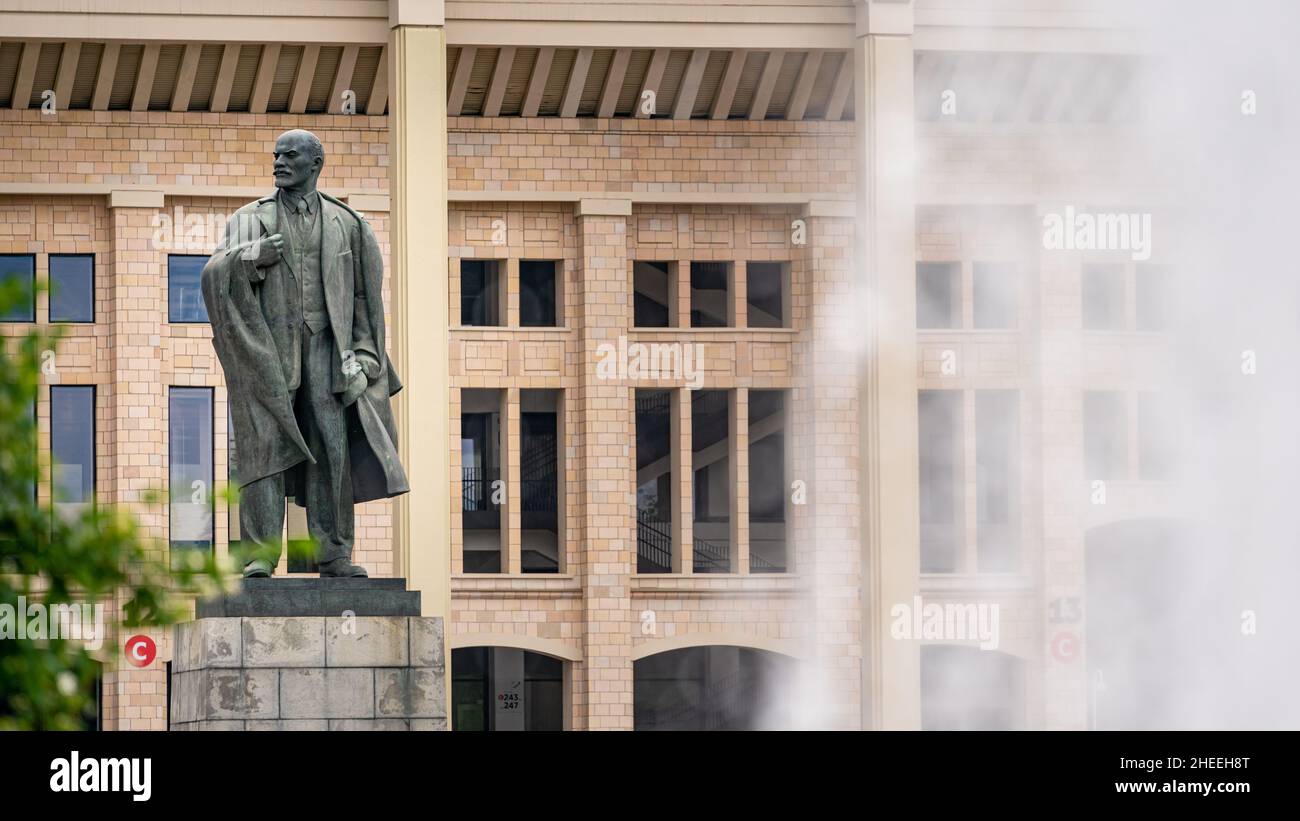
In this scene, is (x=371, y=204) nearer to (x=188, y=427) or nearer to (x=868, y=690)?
(x=188, y=427)

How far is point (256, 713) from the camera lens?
1070cm

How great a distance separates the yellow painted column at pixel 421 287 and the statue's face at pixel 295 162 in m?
12.6

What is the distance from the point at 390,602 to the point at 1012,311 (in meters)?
19.3

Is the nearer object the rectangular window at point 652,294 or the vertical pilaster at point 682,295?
the vertical pilaster at point 682,295

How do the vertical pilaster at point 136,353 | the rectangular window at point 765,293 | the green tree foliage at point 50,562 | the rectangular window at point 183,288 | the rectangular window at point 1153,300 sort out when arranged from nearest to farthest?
the green tree foliage at point 50,562 < the vertical pilaster at point 136,353 < the rectangular window at point 183,288 < the rectangular window at point 1153,300 < the rectangular window at point 765,293

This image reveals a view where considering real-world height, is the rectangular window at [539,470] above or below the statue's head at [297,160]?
below

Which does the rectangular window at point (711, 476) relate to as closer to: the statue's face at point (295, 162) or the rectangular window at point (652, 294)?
the rectangular window at point (652, 294)

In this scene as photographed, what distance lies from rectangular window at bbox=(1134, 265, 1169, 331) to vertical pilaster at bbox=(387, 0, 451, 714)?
10.3m

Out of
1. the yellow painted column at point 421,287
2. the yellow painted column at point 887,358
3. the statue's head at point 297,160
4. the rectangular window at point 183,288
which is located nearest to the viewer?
the statue's head at point 297,160

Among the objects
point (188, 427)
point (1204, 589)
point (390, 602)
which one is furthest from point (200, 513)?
point (390, 602)

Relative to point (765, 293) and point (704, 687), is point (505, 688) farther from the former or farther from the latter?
point (765, 293)

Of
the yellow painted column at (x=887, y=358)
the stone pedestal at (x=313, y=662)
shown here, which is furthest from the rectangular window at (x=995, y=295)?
the stone pedestal at (x=313, y=662)

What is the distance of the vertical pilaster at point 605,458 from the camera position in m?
27.8

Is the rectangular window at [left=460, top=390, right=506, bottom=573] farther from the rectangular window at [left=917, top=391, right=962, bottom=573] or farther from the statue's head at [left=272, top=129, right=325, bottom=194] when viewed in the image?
the statue's head at [left=272, top=129, right=325, bottom=194]
